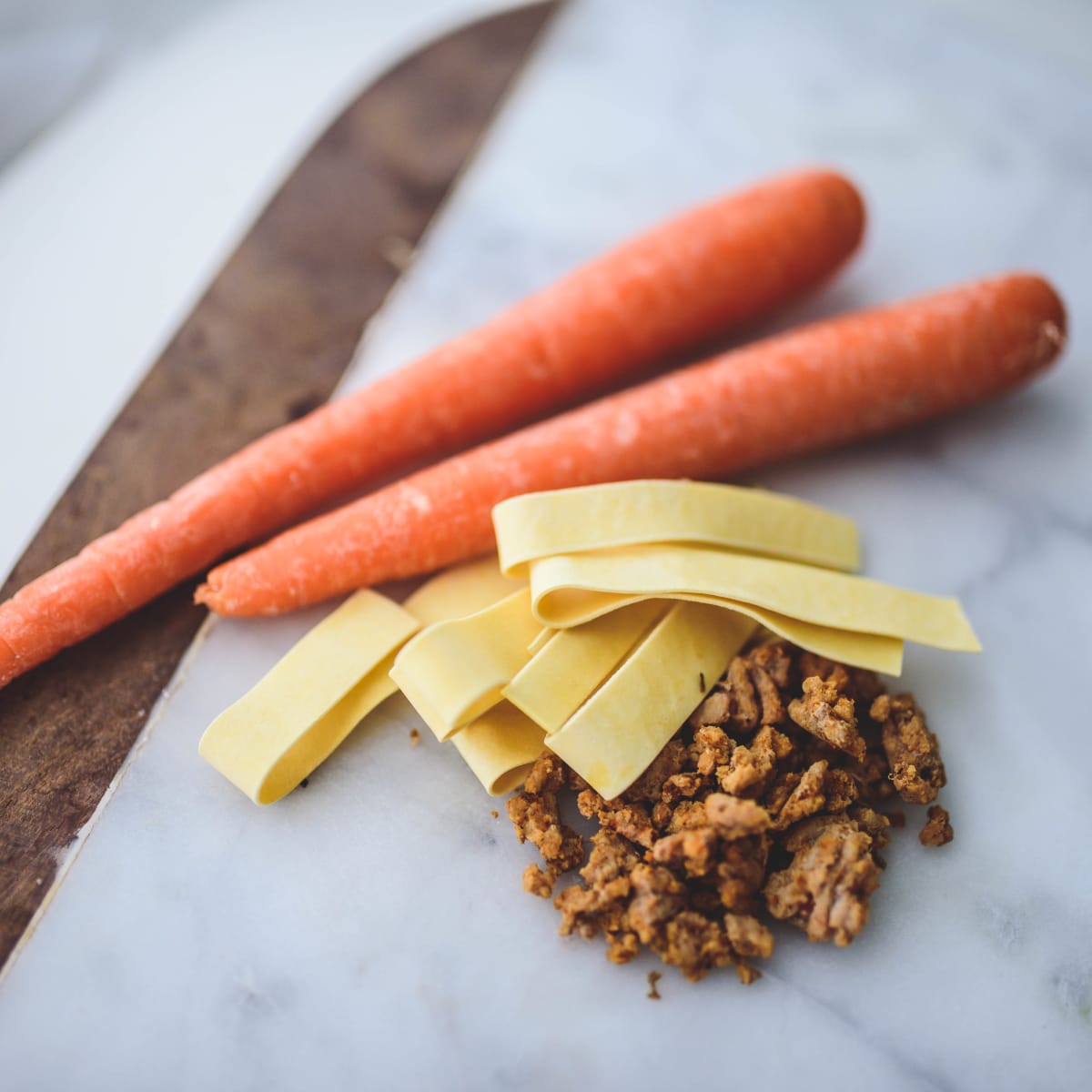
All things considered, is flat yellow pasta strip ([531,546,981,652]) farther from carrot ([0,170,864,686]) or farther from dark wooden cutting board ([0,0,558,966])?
dark wooden cutting board ([0,0,558,966])

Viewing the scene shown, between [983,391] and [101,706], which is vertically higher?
[101,706]

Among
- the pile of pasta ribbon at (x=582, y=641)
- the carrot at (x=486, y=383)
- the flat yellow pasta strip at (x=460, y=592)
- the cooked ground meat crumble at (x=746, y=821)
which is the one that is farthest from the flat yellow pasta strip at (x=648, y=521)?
the carrot at (x=486, y=383)

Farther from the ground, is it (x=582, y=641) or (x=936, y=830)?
(x=582, y=641)

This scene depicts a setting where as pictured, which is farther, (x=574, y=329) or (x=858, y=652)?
(x=574, y=329)

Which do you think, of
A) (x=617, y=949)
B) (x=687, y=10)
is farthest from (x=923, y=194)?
(x=617, y=949)

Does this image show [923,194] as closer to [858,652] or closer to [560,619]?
[858,652]

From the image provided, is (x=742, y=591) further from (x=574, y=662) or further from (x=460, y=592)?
(x=460, y=592)

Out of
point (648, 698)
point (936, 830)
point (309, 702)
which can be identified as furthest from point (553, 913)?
point (936, 830)

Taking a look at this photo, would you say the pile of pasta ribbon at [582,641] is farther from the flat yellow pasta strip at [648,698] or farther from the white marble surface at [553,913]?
the white marble surface at [553,913]
